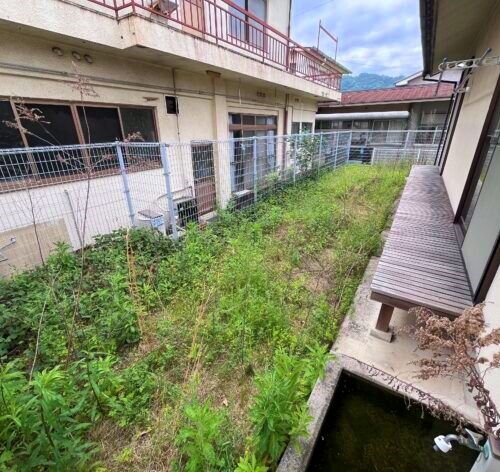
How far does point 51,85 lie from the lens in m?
3.49

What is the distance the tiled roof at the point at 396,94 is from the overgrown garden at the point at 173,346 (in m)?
12.1

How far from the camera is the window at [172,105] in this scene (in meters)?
5.05

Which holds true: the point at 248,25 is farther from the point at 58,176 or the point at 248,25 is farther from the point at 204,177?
the point at 58,176

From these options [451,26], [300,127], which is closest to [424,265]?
[451,26]

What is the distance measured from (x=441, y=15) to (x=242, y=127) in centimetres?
475

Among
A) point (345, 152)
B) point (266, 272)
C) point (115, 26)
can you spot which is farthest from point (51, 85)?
point (345, 152)

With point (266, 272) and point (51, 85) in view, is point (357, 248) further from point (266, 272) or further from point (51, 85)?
point (51, 85)

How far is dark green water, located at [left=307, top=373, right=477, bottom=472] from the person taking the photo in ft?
5.16

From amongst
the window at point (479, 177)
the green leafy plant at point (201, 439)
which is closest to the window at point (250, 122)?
the window at point (479, 177)

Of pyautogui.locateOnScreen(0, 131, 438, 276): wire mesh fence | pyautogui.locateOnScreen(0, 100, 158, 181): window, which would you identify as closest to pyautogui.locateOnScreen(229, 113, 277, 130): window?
pyautogui.locateOnScreen(0, 131, 438, 276): wire mesh fence

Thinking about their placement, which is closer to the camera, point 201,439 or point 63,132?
point 201,439

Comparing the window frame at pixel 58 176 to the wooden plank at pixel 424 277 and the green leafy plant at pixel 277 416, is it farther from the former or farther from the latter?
the wooden plank at pixel 424 277

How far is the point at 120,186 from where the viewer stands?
173 inches

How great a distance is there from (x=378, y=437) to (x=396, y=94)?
1674cm
